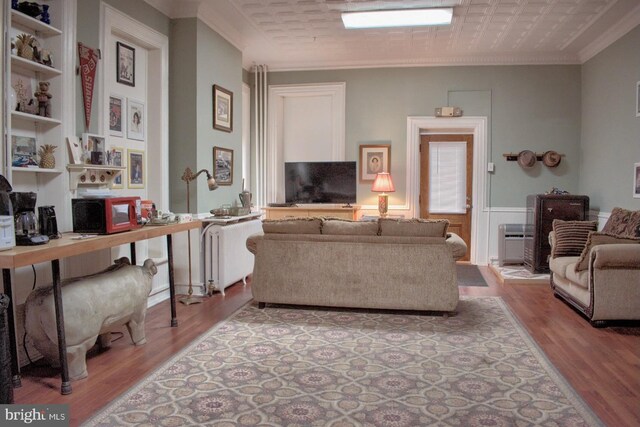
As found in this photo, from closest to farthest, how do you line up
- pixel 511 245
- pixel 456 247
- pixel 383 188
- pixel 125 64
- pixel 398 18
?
1. pixel 456 247
2. pixel 125 64
3. pixel 398 18
4. pixel 511 245
5. pixel 383 188

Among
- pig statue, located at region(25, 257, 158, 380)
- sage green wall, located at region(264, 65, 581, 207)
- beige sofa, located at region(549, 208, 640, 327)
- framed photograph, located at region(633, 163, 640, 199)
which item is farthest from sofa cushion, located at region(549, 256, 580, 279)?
pig statue, located at region(25, 257, 158, 380)

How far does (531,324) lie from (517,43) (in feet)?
13.0

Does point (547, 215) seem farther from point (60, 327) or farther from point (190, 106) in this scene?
point (60, 327)

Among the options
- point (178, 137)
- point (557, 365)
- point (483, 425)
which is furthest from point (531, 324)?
point (178, 137)

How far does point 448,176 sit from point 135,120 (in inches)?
184

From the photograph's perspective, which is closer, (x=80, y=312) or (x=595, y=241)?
(x=80, y=312)

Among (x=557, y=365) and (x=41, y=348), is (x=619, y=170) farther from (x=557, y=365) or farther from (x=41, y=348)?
(x=41, y=348)

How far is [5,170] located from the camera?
2947 millimetres

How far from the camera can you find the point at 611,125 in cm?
599

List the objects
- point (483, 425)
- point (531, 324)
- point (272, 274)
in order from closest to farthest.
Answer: point (483, 425) → point (531, 324) → point (272, 274)

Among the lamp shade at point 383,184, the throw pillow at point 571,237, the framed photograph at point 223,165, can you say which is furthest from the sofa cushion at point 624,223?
the framed photograph at point 223,165

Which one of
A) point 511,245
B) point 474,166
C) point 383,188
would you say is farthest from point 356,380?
point 474,166

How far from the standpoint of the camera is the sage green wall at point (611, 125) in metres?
5.42

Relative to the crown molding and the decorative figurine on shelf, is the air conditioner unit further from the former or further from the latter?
the decorative figurine on shelf
